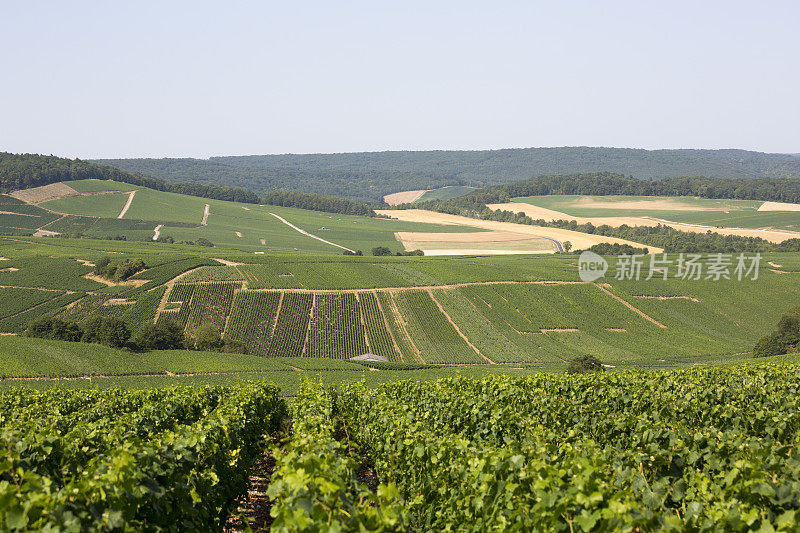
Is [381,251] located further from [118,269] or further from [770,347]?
[770,347]

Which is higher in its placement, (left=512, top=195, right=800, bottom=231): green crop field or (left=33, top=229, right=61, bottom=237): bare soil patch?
(left=512, top=195, right=800, bottom=231): green crop field

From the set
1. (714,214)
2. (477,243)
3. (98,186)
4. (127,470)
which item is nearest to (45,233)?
(98,186)

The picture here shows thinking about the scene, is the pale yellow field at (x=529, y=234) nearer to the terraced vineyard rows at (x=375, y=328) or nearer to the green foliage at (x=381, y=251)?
→ the green foliage at (x=381, y=251)

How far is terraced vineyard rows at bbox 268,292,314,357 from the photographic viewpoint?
71.1 meters

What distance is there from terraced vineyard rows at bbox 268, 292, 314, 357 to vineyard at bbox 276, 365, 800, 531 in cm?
4800

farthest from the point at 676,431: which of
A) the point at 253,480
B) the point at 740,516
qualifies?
the point at 253,480

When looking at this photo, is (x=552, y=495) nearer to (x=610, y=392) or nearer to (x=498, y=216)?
(x=610, y=392)

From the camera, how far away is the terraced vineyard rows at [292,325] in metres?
71.1

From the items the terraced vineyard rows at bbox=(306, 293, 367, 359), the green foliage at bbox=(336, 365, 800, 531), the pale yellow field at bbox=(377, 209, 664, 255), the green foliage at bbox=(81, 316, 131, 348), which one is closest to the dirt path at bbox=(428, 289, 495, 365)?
the terraced vineyard rows at bbox=(306, 293, 367, 359)

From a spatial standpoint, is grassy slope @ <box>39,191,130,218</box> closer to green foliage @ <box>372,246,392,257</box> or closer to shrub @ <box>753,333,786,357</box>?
green foliage @ <box>372,246,392,257</box>

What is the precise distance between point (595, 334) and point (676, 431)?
7105cm

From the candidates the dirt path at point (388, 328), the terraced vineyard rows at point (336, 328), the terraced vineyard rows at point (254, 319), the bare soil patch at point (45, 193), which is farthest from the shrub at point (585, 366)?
the bare soil patch at point (45, 193)

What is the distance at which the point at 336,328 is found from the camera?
3044 inches

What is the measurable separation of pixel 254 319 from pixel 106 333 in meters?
18.0
